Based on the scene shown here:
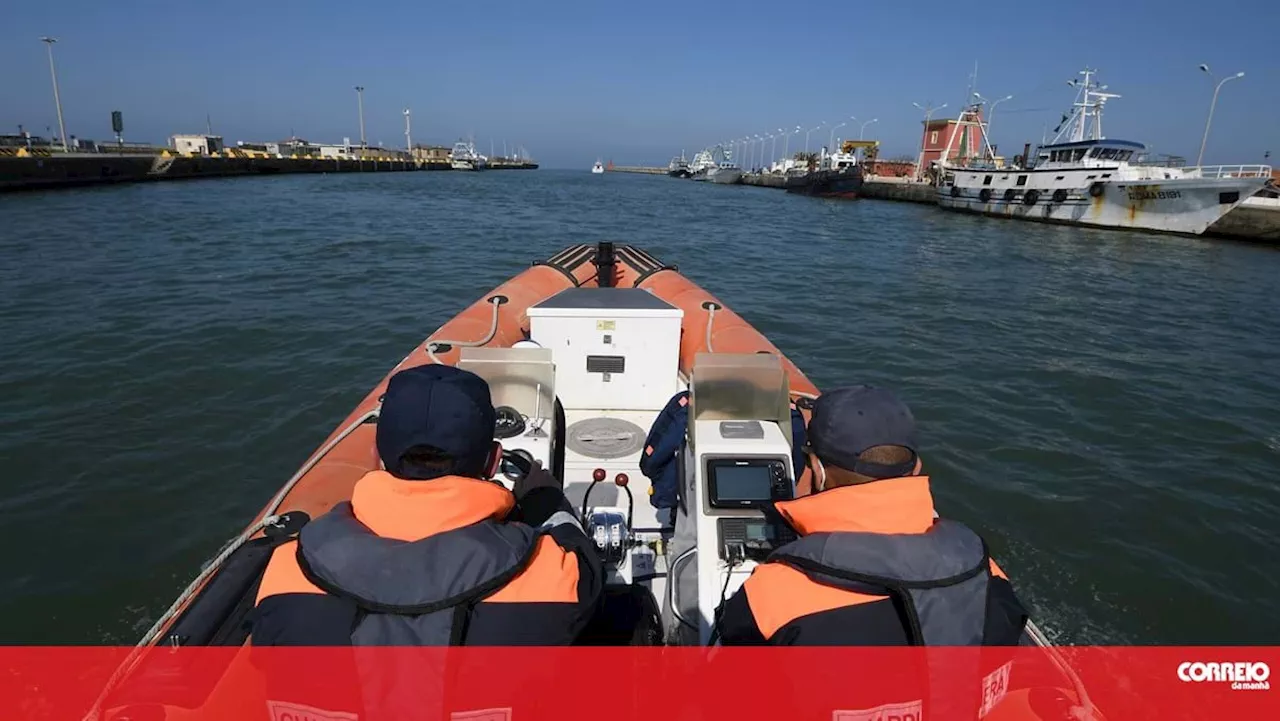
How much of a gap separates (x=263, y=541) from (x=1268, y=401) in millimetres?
11734

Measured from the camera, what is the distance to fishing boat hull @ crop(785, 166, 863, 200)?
52906 mm

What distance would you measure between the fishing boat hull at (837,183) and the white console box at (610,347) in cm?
5264

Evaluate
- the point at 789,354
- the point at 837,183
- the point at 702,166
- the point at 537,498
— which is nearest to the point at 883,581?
the point at 537,498

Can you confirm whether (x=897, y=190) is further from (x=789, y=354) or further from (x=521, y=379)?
(x=521, y=379)

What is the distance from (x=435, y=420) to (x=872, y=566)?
42.8 inches

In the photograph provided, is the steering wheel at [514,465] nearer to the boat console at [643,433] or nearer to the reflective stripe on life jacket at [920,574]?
the boat console at [643,433]

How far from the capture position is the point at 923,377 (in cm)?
920

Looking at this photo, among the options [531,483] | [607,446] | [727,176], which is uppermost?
[727,176]

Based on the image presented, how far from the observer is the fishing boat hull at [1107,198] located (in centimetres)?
2731

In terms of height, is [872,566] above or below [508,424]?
above

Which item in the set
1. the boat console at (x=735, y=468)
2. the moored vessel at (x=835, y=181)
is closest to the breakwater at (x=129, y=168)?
the boat console at (x=735, y=468)

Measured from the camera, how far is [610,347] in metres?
5.04

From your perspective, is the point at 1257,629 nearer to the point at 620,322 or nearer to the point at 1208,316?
the point at 620,322

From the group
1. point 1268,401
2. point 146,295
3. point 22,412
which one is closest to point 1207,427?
point 1268,401
